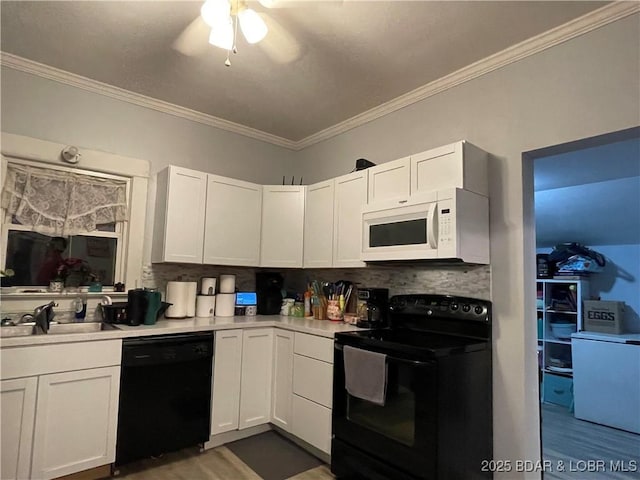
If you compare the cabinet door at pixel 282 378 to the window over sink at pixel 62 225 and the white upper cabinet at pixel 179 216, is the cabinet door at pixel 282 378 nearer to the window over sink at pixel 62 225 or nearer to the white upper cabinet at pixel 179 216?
the white upper cabinet at pixel 179 216

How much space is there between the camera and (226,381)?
8.79ft

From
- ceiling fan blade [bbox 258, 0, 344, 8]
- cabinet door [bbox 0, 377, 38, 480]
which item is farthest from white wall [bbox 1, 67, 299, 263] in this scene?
ceiling fan blade [bbox 258, 0, 344, 8]

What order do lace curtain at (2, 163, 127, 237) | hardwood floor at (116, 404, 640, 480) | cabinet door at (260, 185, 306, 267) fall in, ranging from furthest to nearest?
cabinet door at (260, 185, 306, 267) < lace curtain at (2, 163, 127, 237) < hardwood floor at (116, 404, 640, 480)

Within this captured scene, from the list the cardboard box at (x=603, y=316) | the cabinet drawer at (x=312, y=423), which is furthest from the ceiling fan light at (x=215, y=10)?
the cardboard box at (x=603, y=316)

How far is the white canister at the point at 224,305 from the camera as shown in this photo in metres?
3.12

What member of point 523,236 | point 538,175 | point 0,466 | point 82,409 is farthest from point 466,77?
point 0,466

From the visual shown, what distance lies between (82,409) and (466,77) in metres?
3.08

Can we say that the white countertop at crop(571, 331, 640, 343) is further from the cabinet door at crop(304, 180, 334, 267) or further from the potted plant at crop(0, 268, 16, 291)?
the potted plant at crop(0, 268, 16, 291)

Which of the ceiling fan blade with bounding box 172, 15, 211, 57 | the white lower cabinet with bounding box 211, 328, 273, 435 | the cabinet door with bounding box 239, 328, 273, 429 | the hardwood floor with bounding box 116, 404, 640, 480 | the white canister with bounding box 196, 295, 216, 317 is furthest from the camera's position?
the white canister with bounding box 196, 295, 216, 317

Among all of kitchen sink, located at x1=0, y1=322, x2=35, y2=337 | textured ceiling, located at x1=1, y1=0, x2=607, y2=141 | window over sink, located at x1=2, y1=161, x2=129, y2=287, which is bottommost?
kitchen sink, located at x1=0, y1=322, x2=35, y2=337

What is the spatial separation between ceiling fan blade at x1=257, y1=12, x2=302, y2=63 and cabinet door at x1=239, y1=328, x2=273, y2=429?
1903mm

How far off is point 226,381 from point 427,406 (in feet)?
4.78

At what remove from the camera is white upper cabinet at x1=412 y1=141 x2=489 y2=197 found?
215 centimetres

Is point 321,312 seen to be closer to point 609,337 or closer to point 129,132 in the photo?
point 129,132
